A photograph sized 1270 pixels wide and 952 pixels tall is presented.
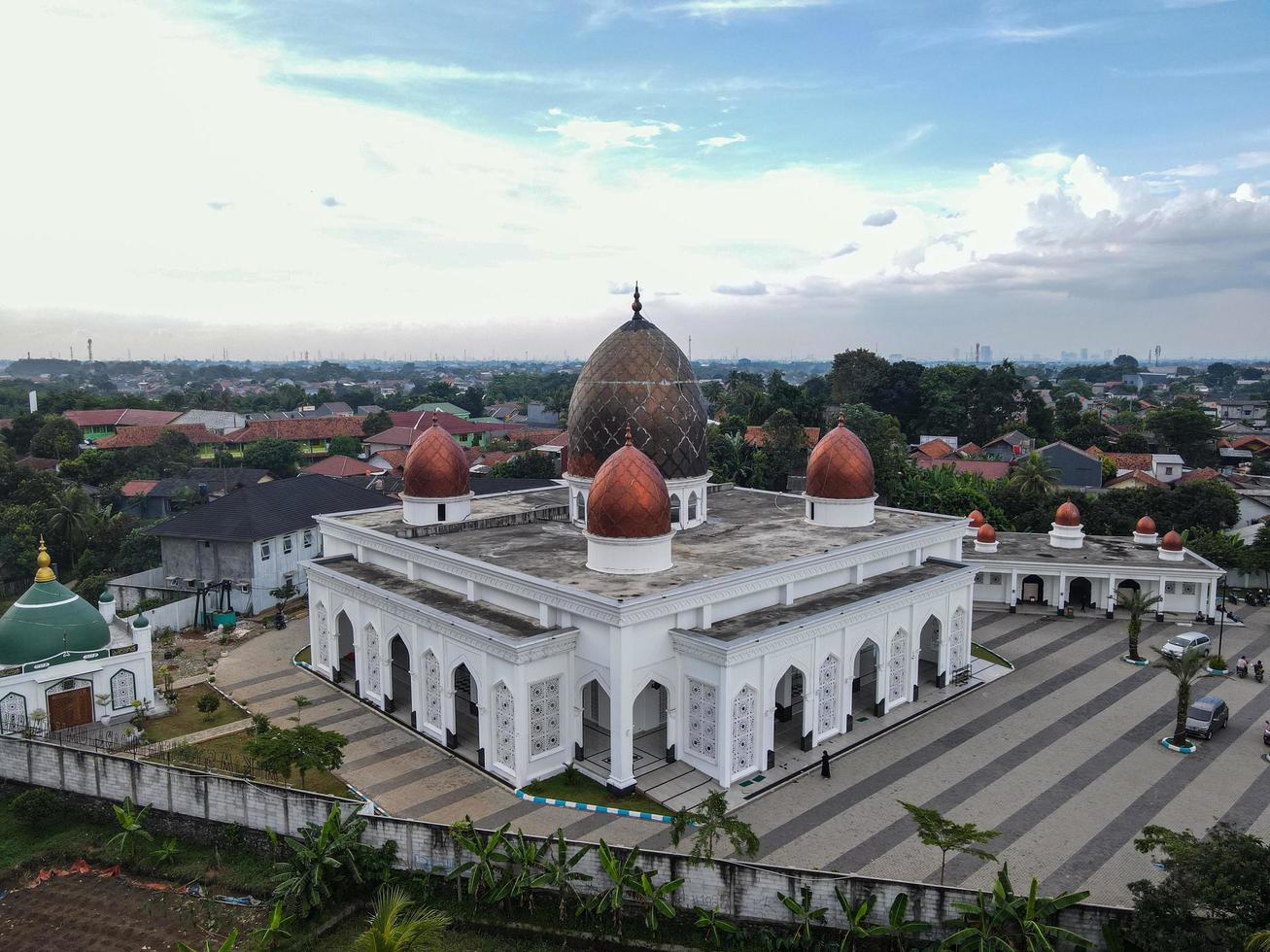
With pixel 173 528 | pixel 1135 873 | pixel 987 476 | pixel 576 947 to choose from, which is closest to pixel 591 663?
pixel 576 947

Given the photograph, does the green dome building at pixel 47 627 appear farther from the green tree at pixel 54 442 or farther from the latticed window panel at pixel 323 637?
the green tree at pixel 54 442

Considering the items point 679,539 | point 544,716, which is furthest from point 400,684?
point 679,539

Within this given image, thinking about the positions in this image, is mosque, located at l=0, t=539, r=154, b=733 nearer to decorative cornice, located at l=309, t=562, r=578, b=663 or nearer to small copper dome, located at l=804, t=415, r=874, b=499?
decorative cornice, located at l=309, t=562, r=578, b=663

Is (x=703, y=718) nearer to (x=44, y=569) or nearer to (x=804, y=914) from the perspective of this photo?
(x=804, y=914)

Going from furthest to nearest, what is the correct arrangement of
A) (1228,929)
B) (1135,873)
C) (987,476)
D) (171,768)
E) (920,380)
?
(920,380)
(987,476)
(171,768)
(1135,873)
(1228,929)

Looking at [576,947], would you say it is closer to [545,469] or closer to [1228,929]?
[1228,929]

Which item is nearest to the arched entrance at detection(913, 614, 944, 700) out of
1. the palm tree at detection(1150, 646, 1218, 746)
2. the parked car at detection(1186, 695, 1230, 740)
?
the palm tree at detection(1150, 646, 1218, 746)
